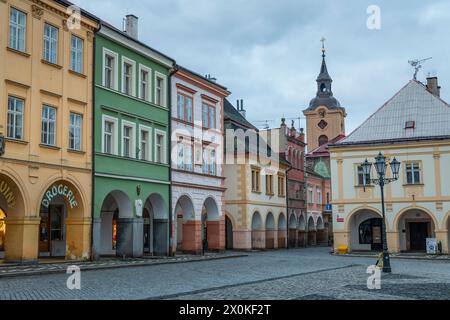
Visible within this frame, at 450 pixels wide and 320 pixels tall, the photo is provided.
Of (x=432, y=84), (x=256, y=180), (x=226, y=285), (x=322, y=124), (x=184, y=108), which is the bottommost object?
(x=226, y=285)

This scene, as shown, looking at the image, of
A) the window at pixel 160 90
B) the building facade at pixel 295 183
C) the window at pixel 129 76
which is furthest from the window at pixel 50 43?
the building facade at pixel 295 183

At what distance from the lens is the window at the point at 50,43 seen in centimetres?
2706

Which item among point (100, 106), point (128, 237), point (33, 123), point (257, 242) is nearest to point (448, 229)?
point (257, 242)

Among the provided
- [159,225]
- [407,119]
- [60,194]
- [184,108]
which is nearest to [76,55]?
[60,194]

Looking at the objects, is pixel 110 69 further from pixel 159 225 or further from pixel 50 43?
pixel 159 225

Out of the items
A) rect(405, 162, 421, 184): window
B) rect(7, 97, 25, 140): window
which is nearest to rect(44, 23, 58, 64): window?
rect(7, 97, 25, 140): window

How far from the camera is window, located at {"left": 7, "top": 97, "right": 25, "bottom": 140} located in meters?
25.0

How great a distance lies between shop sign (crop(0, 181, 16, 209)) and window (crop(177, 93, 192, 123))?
45.7 ft

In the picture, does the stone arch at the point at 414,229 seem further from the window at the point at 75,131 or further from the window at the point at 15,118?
the window at the point at 15,118

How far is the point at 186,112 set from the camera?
38.4 metres

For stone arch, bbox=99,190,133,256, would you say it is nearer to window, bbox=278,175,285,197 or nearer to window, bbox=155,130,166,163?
window, bbox=155,130,166,163

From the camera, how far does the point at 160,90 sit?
35.8 meters

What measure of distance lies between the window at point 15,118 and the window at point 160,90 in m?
10.7

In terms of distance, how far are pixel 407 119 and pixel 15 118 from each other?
3010 cm
